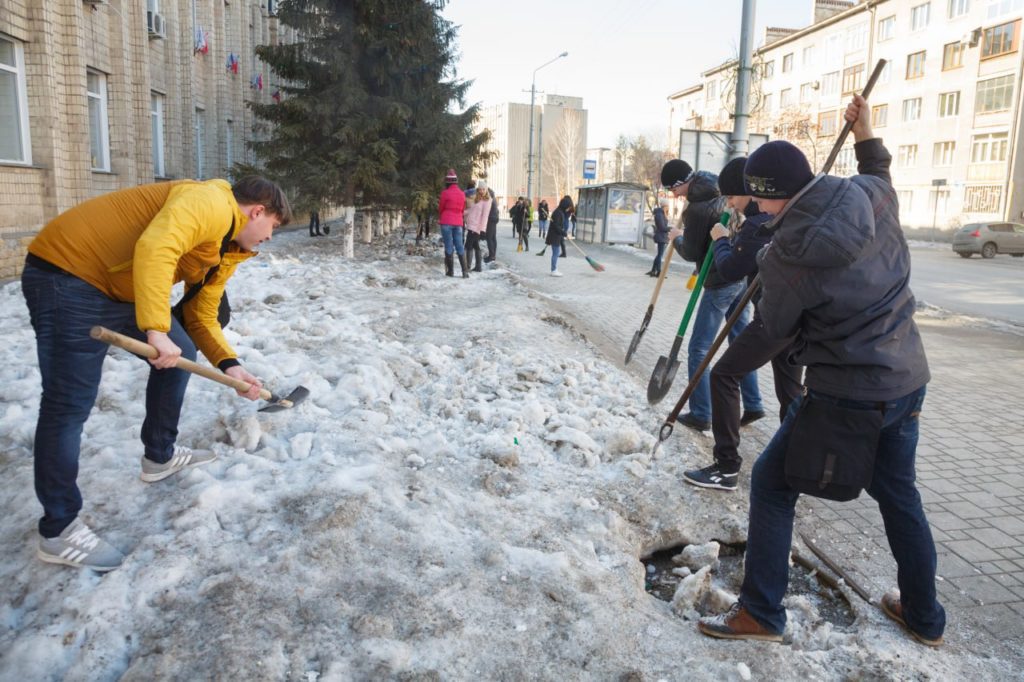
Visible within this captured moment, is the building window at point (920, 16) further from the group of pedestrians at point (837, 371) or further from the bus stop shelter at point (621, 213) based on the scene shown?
the group of pedestrians at point (837, 371)

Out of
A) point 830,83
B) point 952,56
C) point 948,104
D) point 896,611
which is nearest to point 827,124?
point 830,83

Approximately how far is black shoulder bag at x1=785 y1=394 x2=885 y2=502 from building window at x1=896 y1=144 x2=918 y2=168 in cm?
5063

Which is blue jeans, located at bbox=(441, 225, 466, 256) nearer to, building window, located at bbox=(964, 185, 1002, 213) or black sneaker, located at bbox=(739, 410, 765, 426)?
black sneaker, located at bbox=(739, 410, 765, 426)

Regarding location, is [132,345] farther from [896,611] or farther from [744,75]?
[744,75]

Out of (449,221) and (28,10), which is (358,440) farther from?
(28,10)

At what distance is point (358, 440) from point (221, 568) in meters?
1.39

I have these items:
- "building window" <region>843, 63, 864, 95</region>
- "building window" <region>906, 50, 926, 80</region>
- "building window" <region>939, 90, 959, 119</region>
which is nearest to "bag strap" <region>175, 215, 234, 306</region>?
"building window" <region>939, 90, 959, 119</region>

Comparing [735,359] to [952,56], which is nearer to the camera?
[735,359]

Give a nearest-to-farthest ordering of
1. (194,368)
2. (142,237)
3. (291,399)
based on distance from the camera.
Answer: (142,237) → (194,368) → (291,399)

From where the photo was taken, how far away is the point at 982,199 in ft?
136

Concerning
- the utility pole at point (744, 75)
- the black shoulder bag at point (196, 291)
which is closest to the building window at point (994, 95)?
the utility pole at point (744, 75)

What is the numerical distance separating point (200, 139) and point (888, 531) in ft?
72.7

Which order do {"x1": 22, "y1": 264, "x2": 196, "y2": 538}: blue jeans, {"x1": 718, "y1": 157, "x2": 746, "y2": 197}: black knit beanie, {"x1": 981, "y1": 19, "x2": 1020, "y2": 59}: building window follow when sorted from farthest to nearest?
{"x1": 981, "y1": 19, "x2": 1020, "y2": 59}: building window
{"x1": 718, "y1": 157, "x2": 746, "y2": 197}: black knit beanie
{"x1": 22, "y1": 264, "x2": 196, "y2": 538}: blue jeans

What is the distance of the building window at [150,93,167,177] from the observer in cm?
1772
